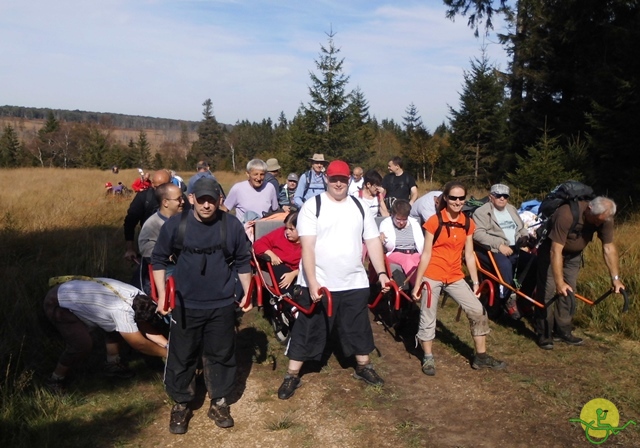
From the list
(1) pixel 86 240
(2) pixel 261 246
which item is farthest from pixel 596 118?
(1) pixel 86 240

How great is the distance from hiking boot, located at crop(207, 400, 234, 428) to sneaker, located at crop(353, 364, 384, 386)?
1.27m

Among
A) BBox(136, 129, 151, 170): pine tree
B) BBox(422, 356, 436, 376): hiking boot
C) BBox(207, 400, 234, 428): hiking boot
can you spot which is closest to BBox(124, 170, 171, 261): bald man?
BBox(207, 400, 234, 428): hiking boot

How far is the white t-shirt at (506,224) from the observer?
6.51 meters

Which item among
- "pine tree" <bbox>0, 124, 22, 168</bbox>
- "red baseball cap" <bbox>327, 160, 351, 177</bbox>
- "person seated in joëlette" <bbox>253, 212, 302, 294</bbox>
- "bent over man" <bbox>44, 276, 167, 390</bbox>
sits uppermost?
"pine tree" <bbox>0, 124, 22, 168</bbox>

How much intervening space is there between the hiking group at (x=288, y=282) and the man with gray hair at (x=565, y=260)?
0.4 inches

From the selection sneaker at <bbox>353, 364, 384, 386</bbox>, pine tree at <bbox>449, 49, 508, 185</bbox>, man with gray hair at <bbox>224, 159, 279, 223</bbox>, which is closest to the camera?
sneaker at <bbox>353, 364, 384, 386</bbox>

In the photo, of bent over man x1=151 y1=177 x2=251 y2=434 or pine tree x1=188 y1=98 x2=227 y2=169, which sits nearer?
bent over man x1=151 y1=177 x2=251 y2=434

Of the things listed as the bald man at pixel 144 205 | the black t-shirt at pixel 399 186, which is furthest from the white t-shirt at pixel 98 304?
the black t-shirt at pixel 399 186

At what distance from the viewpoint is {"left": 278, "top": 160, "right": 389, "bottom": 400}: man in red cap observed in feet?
14.1

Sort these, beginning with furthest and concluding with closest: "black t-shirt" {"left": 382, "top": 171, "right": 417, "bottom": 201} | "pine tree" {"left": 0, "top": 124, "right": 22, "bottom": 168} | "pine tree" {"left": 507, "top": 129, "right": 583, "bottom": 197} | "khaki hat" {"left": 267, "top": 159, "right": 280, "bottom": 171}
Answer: "pine tree" {"left": 0, "top": 124, "right": 22, "bottom": 168} < "pine tree" {"left": 507, "top": 129, "right": 583, "bottom": 197} < "khaki hat" {"left": 267, "top": 159, "right": 280, "bottom": 171} < "black t-shirt" {"left": 382, "top": 171, "right": 417, "bottom": 201}

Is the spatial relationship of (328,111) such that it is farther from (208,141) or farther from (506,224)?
(208,141)

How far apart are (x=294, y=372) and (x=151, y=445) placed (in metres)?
1.30

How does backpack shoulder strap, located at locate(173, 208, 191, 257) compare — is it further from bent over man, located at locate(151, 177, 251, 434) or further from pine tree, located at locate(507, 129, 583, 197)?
pine tree, located at locate(507, 129, 583, 197)

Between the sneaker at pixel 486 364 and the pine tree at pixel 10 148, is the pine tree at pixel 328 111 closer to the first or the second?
the sneaker at pixel 486 364
